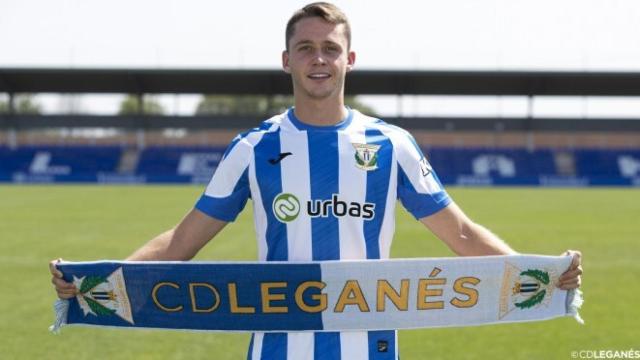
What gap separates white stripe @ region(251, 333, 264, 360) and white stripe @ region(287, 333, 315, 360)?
0.11m

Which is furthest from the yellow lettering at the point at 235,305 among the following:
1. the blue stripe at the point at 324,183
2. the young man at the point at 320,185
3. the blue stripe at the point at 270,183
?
the blue stripe at the point at 324,183

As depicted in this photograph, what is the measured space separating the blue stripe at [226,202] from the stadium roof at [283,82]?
3901 centimetres

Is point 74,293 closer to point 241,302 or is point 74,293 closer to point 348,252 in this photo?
point 241,302

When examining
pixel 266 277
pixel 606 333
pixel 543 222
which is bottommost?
pixel 543 222

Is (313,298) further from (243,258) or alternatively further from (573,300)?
(243,258)

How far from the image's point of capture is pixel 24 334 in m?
6.30

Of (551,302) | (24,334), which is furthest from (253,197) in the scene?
(24,334)

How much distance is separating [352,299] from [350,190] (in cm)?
42

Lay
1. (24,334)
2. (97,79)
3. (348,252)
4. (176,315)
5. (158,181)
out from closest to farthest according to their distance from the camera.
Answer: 1. (348,252)
2. (176,315)
3. (24,334)
4. (158,181)
5. (97,79)

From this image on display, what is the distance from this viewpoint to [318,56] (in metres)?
2.43

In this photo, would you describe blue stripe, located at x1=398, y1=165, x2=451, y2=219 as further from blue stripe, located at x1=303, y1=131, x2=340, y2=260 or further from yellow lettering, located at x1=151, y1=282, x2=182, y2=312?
yellow lettering, located at x1=151, y1=282, x2=182, y2=312

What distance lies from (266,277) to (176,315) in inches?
15.7

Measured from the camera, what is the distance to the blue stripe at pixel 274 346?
2.54 meters

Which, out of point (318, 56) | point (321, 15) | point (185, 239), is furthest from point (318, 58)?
point (185, 239)
